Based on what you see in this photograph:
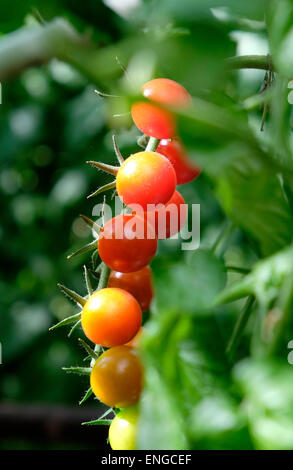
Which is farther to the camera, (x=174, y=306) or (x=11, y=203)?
(x=11, y=203)

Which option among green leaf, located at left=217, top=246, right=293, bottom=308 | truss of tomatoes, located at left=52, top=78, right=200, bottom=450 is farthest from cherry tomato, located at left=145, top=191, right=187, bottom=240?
green leaf, located at left=217, top=246, right=293, bottom=308

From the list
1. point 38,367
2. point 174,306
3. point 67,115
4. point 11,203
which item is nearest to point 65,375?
point 38,367

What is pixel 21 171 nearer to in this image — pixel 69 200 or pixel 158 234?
pixel 69 200

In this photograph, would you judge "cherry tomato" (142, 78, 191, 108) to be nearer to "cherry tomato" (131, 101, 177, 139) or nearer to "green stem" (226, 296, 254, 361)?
"cherry tomato" (131, 101, 177, 139)

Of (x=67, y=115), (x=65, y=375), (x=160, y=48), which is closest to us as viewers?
(x=160, y=48)

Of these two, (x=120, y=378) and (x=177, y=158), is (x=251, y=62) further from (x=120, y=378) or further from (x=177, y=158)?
(x=120, y=378)

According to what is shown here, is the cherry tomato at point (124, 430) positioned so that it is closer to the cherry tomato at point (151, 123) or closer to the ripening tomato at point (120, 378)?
the ripening tomato at point (120, 378)
